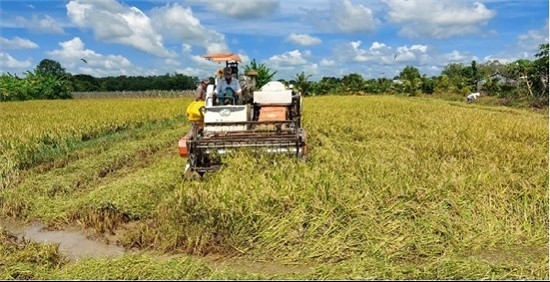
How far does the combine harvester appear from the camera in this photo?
6.79 metres

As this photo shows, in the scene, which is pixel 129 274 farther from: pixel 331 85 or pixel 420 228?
pixel 331 85

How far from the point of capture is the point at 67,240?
5109 millimetres

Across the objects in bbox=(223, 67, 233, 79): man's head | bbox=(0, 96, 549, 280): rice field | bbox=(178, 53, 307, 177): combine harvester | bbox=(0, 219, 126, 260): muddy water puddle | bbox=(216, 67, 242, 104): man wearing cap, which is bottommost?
bbox=(0, 219, 126, 260): muddy water puddle

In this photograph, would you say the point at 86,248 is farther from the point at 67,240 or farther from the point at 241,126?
the point at 241,126

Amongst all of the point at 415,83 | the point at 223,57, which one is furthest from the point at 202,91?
the point at 415,83

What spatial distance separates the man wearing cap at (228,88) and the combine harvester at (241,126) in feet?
0.25

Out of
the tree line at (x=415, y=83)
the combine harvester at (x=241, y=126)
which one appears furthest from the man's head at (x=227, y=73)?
the tree line at (x=415, y=83)

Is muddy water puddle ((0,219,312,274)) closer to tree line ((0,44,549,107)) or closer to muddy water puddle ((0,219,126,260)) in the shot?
muddy water puddle ((0,219,126,260))

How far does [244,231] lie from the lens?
4602mm

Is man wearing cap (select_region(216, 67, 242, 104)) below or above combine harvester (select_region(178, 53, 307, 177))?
above

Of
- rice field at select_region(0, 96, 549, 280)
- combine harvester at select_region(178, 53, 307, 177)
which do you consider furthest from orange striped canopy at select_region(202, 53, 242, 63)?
rice field at select_region(0, 96, 549, 280)

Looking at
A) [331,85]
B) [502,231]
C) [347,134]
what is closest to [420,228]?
[502,231]

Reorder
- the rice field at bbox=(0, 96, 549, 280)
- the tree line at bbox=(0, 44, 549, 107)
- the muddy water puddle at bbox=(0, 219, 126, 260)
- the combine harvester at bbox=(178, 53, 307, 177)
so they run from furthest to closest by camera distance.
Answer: the tree line at bbox=(0, 44, 549, 107), the combine harvester at bbox=(178, 53, 307, 177), the muddy water puddle at bbox=(0, 219, 126, 260), the rice field at bbox=(0, 96, 549, 280)

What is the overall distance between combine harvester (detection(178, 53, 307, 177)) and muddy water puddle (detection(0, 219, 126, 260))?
5.84 ft
